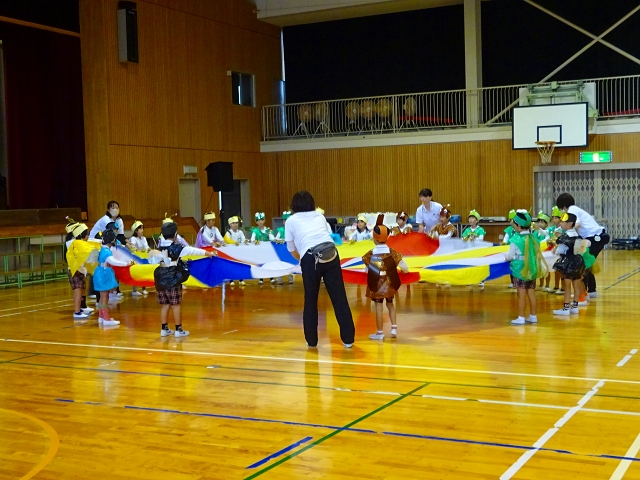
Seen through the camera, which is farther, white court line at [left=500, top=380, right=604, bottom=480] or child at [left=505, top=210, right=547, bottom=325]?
child at [left=505, top=210, right=547, bottom=325]

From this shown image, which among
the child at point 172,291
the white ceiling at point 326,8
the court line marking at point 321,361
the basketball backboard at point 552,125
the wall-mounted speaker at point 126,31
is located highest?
the white ceiling at point 326,8

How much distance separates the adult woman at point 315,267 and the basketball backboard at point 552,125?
14.1m

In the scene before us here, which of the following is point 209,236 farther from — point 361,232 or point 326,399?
point 326,399

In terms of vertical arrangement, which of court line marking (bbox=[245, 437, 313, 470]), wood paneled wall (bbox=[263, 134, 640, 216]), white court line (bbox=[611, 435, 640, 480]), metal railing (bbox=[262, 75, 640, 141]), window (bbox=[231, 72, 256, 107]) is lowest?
court line marking (bbox=[245, 437, 313, 470])

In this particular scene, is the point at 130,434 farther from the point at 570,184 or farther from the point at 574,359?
the point at 570,184

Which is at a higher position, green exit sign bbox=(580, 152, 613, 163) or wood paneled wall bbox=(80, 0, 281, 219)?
wood paneled wall bbox=(80, 0, 281, 219)

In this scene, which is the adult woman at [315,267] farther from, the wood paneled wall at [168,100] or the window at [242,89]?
the window at [242,89]

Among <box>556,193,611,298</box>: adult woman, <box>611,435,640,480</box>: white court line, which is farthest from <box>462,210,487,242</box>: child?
<box>611,435,640,480</box>: white court line

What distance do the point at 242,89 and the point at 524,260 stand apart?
16.8m

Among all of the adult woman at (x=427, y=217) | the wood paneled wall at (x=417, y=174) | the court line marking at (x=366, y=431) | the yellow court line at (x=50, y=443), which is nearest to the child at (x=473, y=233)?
the adult woman at (x=427, y=217)

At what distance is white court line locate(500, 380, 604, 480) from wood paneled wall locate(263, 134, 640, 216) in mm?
16273

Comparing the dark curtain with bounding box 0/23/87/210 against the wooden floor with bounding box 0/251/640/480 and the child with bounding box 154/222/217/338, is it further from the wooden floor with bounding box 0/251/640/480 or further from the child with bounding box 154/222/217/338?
the child with bounding box 154/222/217/338

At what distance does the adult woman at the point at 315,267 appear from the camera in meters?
8.26

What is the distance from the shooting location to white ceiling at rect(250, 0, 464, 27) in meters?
23.6
